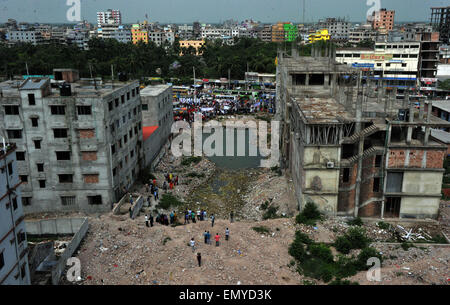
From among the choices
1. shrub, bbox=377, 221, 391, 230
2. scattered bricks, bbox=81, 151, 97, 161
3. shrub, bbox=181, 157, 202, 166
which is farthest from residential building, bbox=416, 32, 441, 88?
scattered bricks, bbox=81, 151, 97, 161

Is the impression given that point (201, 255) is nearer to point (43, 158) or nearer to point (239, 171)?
point (43, 158)

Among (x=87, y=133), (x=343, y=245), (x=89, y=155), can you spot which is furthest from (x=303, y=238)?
(x=87, y=133)

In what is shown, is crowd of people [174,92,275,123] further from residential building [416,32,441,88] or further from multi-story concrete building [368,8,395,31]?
multi-story concrete building [368,8,395,31]

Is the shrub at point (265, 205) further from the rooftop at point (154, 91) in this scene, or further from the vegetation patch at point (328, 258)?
the rooftop at point (154, 91)

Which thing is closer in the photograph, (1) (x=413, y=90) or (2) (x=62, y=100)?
(2) (x=62, y=100)

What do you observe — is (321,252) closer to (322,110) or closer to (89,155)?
(322,110)
